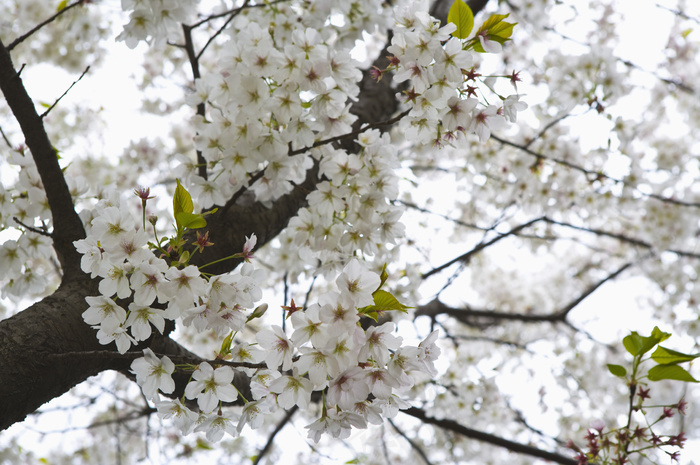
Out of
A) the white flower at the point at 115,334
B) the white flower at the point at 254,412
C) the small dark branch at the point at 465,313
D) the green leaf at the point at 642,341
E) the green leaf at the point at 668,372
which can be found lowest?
the white flower at the point at 254,412

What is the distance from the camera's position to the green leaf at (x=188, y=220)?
1.18m

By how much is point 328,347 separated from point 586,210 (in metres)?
3.58

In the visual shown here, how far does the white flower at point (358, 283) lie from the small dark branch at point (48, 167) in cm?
91

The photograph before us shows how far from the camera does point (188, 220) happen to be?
1.19 meters

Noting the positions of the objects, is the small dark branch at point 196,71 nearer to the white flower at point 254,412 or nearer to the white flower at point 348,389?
the white flower at point 254,412

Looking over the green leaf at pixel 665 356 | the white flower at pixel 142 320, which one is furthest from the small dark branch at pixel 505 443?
the white flower at pixel 142 320

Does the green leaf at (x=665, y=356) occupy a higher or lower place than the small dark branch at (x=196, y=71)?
lower

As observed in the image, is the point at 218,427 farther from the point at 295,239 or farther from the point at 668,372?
the point at 668,372

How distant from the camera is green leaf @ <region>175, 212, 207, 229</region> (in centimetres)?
118

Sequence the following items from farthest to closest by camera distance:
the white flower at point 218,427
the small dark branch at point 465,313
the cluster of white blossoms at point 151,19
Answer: the small dark branch at point 465,313 → the cluster of white blossoms at point 151,19 → the white flower at point 218,427

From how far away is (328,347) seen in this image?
43.3 inches

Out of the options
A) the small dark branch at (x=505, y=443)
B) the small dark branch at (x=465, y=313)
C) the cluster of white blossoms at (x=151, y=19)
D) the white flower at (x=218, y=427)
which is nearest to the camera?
the white flower at (x=218, y=427)

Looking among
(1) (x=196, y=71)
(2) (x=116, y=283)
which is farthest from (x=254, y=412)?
(1) (x=196, y=71)

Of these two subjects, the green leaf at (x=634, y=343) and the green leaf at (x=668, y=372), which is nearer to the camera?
the green leaf at (x=668, y=372)
